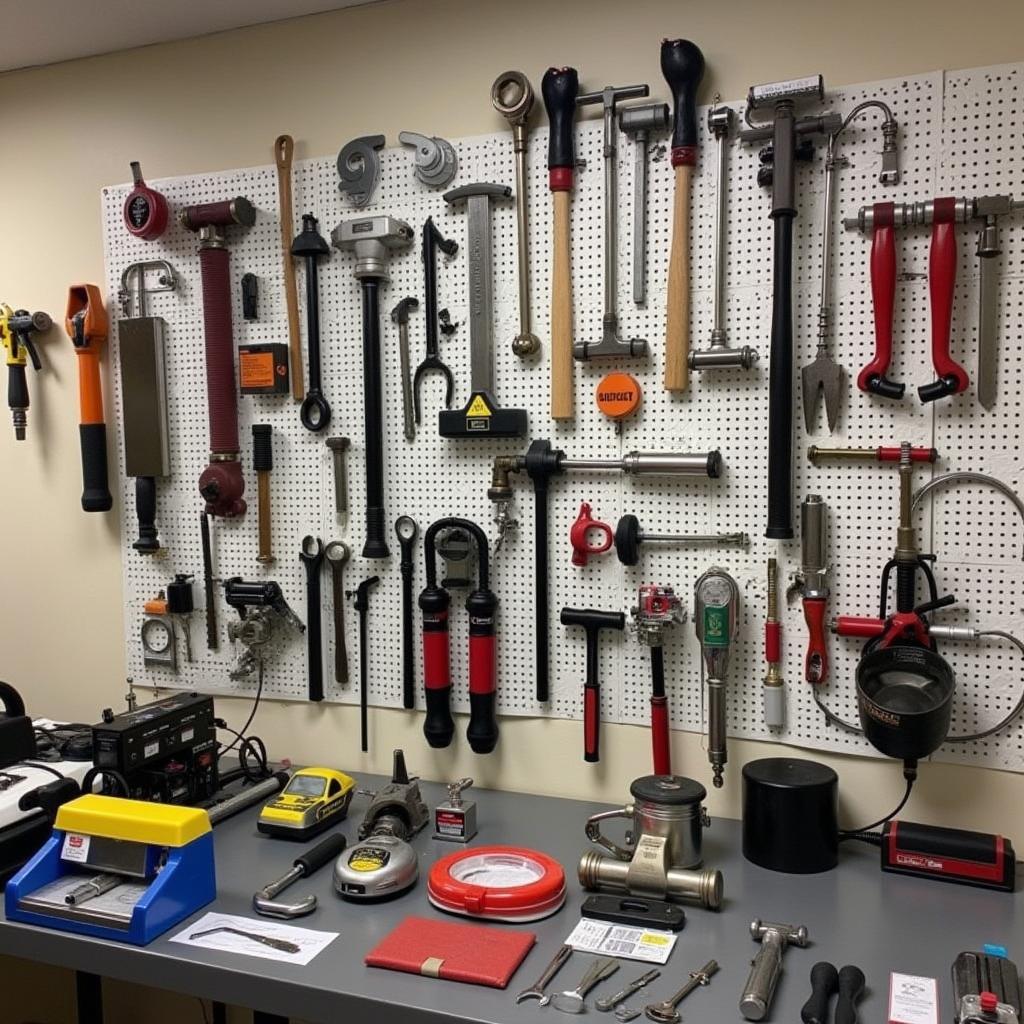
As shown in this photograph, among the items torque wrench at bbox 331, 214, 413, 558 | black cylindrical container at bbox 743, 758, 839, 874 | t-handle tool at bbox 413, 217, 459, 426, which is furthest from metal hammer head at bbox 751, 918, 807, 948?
t-handle tool at bbox 413, 217, 459, 426

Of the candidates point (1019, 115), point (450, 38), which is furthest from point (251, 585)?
point (1019, 115)

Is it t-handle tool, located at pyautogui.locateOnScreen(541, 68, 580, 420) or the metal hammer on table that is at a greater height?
t-handle tool, located at pyautogui.locateOnScreen(541, 68, 580, 420)

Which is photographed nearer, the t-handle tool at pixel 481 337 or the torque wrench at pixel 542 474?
the torque wrench at pixel 542 474

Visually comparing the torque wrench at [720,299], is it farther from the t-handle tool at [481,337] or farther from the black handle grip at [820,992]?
the black handle grip at [820,992]

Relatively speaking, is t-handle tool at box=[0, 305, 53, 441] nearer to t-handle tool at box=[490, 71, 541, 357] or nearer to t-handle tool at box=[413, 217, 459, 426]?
t-handle tool at box=[413, 217, 459, 426]

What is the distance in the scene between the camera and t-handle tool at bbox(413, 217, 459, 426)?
6.18 ft

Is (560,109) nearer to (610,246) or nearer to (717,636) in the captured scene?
(610,246)

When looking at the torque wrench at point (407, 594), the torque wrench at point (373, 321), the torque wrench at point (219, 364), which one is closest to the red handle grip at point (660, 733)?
the torque wrench at point (407, 594)

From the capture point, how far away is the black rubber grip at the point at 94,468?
86.0 inches

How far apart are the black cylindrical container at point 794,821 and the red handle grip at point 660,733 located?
209mm

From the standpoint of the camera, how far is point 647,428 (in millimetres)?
1769

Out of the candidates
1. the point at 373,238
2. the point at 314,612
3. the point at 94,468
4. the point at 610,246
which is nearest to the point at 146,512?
the point at 94,468

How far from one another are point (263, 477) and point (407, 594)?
430 mm

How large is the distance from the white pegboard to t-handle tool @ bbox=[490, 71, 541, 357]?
0.08ft
